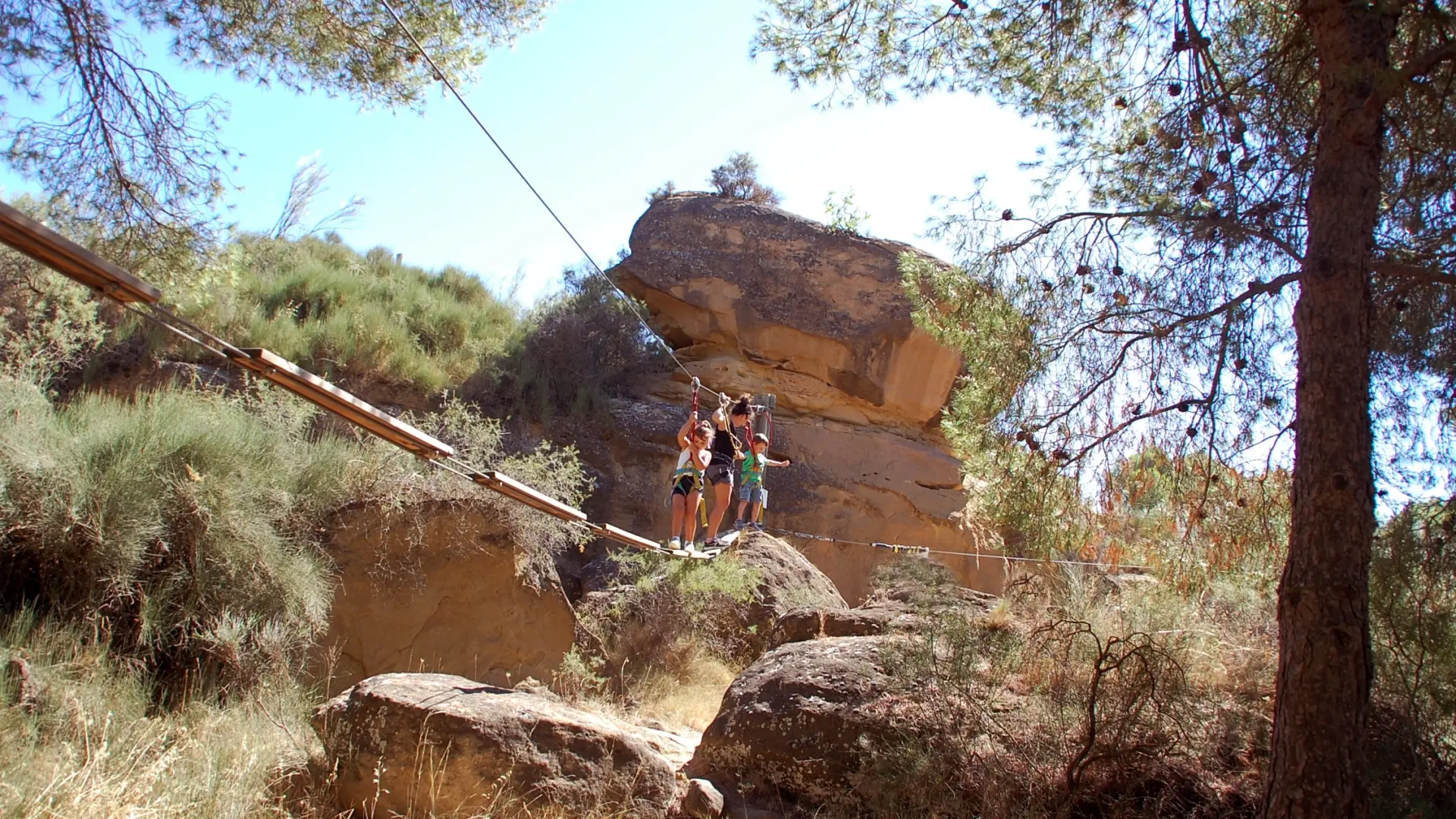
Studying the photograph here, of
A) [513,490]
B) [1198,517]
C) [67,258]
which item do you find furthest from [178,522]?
[1198,517]

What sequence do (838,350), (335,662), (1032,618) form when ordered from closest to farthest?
(1032,618), (335,662), (838,350)

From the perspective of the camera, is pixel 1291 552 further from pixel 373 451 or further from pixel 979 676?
pixel 373 451

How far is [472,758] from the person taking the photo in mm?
5633

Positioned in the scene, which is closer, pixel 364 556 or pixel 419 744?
pixel 419 744

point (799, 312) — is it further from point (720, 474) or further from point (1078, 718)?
point (1078, 718)

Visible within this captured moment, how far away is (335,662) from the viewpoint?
341 inches

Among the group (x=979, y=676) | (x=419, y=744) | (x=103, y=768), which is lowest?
(x=103, y=768)

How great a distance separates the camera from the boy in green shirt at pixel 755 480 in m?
11.9

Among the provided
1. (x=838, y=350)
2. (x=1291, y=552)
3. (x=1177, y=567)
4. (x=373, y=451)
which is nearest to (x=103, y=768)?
(x=373, y=451)

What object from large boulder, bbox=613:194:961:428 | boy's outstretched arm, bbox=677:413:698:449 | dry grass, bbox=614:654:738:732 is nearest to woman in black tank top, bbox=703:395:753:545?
boy's outstretched arm, bbox=677:413:698:449

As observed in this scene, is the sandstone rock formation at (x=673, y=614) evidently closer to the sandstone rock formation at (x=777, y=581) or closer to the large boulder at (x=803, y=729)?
the sandstone rock formation at (x=777, y=581)

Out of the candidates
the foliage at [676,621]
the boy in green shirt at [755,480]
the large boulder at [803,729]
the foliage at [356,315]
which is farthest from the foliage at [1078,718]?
the foliage at [356,315]

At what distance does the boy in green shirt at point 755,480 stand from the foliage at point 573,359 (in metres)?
4.93

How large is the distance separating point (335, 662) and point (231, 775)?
3133mm
